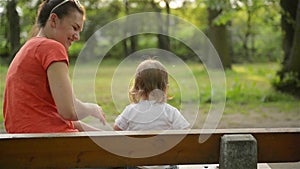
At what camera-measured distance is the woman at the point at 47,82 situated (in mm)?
2182

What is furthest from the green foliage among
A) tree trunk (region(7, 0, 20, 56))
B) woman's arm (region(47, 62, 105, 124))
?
woman's arm (region(47, 62, 105, 124))

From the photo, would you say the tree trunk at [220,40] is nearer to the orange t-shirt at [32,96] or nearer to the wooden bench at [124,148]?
the orange t-shirt at [32,96]

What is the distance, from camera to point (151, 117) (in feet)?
8.92

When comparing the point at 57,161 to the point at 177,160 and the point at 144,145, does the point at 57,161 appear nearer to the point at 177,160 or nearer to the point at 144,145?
the point at 144,145

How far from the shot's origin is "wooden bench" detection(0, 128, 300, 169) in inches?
75.7

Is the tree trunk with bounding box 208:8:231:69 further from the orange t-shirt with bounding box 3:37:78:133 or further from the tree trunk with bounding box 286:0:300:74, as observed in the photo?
the orange t-shirt with bounding box 3:37:78:133

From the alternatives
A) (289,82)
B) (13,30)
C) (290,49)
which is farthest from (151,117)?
(290,49)

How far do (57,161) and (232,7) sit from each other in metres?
8.74

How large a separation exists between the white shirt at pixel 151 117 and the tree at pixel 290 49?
7.67 m

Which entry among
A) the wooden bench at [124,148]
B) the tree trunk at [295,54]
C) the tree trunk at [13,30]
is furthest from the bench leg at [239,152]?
the tree trunk at [295,54]

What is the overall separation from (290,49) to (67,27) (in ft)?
29.1

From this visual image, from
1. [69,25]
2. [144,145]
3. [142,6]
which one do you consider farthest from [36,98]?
[142,6]

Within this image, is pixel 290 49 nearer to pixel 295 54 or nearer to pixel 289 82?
pixel 295 54

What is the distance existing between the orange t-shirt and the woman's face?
5.9 inches
